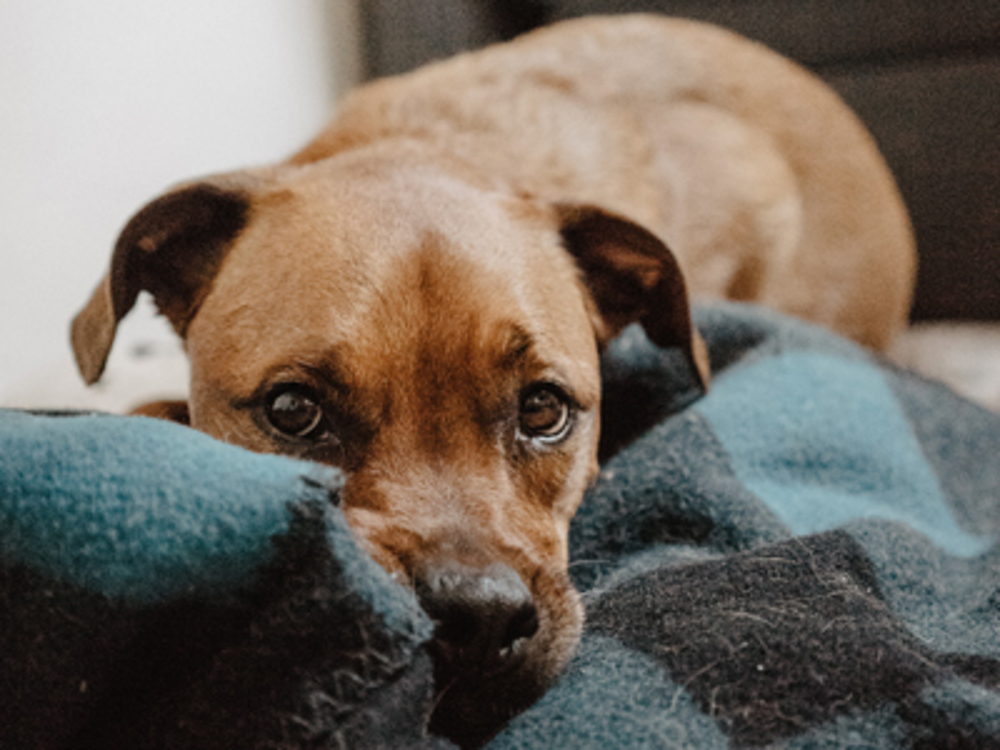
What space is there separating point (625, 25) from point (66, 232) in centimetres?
198

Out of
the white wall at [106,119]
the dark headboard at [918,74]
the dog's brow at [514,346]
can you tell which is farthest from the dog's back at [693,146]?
the white wall at [106,119]

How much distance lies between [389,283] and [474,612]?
1.91 ft

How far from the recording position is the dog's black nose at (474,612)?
0.94 meters

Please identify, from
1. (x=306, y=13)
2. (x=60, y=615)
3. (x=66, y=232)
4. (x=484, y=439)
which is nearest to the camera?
(x=60, y=615)

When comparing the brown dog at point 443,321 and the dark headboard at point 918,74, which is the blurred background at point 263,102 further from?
the brown dog at point 443,321

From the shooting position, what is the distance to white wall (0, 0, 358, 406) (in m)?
2.49

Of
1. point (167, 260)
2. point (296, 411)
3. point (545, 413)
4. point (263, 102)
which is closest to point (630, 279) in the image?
point (545, 413)

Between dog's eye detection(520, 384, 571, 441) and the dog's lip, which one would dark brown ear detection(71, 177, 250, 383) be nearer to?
dog's eye detection(520, 384, 571, 441)

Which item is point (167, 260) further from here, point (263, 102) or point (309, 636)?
point (263, 102)

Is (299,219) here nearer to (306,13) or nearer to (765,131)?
(765,131)

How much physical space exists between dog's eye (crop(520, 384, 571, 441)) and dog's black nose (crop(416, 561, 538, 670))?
→ 0.43 metres

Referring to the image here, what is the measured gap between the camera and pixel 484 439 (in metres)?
1.29

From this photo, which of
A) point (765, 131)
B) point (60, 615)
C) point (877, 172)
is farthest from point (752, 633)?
point (877, 172)

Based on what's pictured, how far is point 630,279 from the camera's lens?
5.84ft
